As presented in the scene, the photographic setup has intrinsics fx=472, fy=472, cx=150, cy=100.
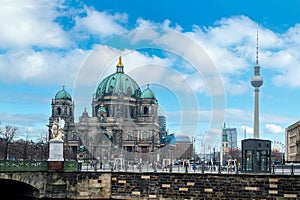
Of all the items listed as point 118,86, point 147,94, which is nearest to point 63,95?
point 118,86

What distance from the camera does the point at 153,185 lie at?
47375 millimetres

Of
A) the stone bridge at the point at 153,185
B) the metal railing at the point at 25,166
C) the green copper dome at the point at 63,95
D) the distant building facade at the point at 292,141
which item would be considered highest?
the green copper dome at the point at 63,95

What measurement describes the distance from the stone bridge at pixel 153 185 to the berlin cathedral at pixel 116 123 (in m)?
76.0

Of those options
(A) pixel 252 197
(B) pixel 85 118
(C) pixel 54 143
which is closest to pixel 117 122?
(B) pixel 85 118

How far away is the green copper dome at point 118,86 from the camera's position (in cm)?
15100

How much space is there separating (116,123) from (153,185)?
95837mm

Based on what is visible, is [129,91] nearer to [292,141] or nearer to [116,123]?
[116,123]

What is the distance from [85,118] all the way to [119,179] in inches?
3750

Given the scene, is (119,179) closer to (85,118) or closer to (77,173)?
(77,173)

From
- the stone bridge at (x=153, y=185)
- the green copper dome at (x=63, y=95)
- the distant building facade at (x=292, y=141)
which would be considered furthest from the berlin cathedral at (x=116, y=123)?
the stone bridge at (x=153, y=185)

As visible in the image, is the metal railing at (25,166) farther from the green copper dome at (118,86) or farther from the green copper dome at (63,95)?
the green copper dome at (63,95)

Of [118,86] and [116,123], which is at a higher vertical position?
[118,86]

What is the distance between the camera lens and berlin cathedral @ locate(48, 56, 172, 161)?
13362cm

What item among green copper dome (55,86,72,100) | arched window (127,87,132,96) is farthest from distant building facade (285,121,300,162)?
green copper dome (55,86,72,100)
